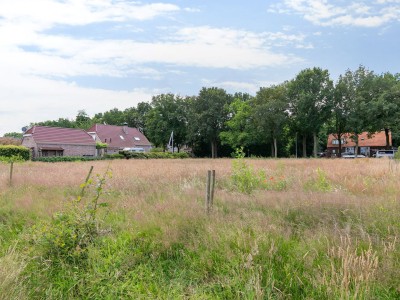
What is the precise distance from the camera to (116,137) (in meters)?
63.6

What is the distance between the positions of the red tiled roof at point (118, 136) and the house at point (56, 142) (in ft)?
18.6

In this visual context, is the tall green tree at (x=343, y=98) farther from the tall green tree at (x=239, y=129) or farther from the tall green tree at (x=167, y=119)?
the tall green tree at (x=167, y=119)

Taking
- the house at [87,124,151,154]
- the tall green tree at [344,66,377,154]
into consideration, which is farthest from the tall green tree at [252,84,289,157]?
the house at [87,124,151,154]

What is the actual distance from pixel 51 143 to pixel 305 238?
51755 mm

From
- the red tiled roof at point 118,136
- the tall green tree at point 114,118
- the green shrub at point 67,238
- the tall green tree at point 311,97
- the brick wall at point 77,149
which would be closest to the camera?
the green shrub at point 67,238

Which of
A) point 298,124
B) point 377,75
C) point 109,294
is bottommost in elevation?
point 109,294

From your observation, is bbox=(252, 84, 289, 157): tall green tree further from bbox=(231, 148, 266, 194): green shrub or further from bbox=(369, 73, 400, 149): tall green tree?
bbox=(231, 148, 266, 194): green shrub

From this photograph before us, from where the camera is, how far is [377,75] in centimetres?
4484

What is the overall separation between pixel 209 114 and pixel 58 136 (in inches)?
1009

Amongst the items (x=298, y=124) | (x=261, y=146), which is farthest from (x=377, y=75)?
(x=261, y=146)

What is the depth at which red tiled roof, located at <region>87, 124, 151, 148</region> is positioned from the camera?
61.8 metres

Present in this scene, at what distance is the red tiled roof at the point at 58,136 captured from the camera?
1924 inches

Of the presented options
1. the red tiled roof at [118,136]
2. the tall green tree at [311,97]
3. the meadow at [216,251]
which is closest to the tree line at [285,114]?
the tall green tree at [311,97]

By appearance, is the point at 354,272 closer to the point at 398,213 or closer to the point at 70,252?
the point at 398,213
